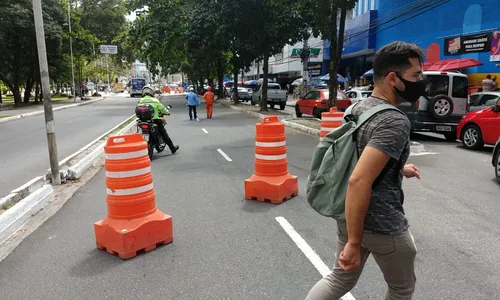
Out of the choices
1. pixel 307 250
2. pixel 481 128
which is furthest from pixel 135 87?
pixel 307 250

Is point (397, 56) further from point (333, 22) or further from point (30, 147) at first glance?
point (333, 22)

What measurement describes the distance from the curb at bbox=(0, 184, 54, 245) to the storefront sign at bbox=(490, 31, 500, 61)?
2088 centimetres

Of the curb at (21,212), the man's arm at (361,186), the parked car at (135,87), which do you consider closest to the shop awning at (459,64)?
the curb at (21,212)

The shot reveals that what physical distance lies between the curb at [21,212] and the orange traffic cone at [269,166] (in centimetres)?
304

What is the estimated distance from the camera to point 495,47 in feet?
64.6

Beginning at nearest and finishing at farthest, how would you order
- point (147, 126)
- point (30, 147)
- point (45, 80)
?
point (45, 80), point (147, 126), point (30, 147)

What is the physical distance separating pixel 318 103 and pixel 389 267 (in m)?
17.2

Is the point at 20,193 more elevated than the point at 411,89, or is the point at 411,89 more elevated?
the point at 411,89

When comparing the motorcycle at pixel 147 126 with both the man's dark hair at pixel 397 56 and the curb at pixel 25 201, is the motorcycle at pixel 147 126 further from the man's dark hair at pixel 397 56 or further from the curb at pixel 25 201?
the man's dark hair at pixel 397 56

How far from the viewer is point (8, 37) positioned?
2900 cm

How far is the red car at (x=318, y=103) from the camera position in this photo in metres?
18.4

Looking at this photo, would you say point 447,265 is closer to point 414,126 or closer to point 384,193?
point 384,193

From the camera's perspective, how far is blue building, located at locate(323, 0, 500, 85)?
2042 centimetres

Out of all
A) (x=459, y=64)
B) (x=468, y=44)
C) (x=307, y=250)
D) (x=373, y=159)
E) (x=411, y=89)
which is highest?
(x=468, y=44)
